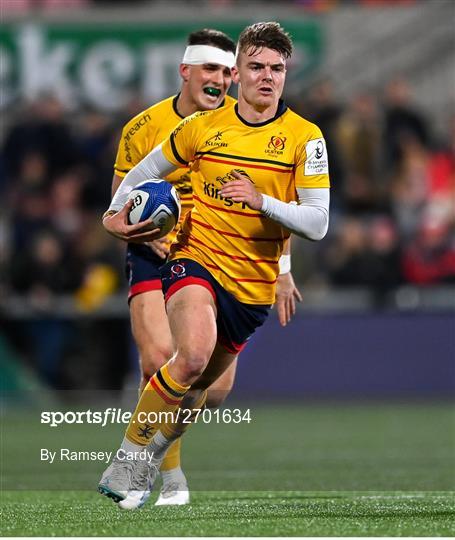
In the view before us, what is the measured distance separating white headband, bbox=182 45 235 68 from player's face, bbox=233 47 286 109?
1.20 m

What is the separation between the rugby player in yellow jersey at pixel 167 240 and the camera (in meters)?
8.00

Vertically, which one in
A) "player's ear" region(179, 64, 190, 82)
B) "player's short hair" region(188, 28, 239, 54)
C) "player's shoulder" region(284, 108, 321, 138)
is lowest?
"player's shoulder" region(284, 108, 321, 138)

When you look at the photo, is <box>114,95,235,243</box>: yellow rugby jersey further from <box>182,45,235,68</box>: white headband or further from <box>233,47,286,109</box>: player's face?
<box>233,47,286,109</box>: player's face

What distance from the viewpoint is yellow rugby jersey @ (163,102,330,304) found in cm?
709

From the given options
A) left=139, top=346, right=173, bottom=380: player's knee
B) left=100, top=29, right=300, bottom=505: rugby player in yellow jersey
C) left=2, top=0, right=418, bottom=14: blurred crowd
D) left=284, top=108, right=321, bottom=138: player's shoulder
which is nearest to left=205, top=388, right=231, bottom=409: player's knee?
left=100, top=29, right=300, bottom=505: rugby player in yellow jersey

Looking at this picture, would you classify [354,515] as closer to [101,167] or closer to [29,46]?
[101,167]

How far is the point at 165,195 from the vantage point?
7113 mm

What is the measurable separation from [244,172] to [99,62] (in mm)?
11102

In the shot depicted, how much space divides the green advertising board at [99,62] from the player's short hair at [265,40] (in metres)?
10.5

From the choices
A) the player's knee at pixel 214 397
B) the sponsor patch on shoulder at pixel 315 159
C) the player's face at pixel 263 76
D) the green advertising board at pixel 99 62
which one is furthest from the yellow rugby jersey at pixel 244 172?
the green advertising board at pixel 99 62

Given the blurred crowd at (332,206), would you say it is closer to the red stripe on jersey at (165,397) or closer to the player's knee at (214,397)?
the player's knee at (214,397)

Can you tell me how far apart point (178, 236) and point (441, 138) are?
10812 mm

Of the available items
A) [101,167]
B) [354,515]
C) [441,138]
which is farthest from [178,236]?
[441,138]

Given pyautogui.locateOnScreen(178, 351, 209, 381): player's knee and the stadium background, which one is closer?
pyautogui.locateOnScreen(178, 351, 209, 381): player's knee
